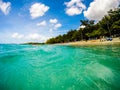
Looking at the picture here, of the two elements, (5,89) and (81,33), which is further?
(81,33)

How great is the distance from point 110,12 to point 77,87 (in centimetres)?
5515

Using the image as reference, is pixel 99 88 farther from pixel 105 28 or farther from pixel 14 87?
pixel 105 28

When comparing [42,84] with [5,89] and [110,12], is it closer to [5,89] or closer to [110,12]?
[5,89]

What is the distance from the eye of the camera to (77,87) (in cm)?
827

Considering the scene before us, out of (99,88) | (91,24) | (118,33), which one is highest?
(91,24)

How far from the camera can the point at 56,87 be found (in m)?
8.45

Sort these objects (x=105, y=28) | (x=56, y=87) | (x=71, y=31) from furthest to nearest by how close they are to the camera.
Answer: (x=71, y=31)
(x=105, y=28)
(x=56, y=87)

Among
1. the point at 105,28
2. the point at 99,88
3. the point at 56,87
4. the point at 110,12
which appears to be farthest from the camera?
the point at 105,28

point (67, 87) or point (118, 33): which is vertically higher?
point (118, 33)

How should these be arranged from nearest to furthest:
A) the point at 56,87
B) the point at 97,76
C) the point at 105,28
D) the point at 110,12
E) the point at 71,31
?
1. the point at 56,87
2. the point at 97,76
3. the point at 110,12
4. the point at 105,28
5. the point at 71,31

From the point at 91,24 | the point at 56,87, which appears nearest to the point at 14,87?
the point at 56,87

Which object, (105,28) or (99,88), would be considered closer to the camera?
(99,88)

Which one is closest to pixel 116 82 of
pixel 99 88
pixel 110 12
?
pixel 99 88

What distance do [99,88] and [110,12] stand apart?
181 feet
